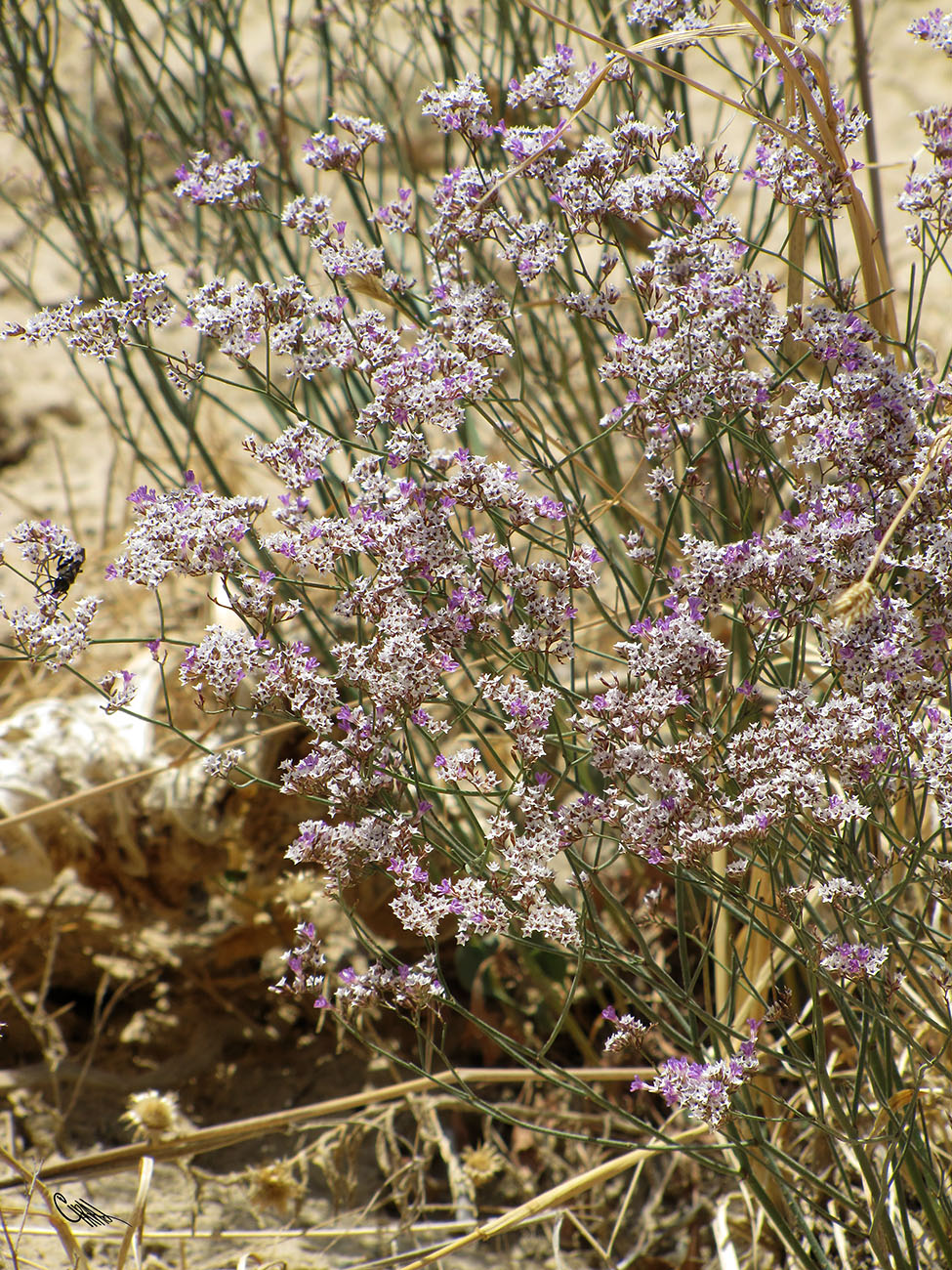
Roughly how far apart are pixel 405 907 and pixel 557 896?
0.23 metres

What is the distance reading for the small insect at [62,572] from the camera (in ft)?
4.80

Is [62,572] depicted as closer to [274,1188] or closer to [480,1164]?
[274,1188]

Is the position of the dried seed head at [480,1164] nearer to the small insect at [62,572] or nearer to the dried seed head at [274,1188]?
the dried seed head at [274,1188]

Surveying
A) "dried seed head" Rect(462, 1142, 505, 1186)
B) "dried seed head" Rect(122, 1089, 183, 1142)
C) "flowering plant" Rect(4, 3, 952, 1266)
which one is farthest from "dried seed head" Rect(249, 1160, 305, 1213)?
"flowering plant" Rect(4, 3, 952, 1266)

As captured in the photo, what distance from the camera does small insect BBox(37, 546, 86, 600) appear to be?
1463 mm

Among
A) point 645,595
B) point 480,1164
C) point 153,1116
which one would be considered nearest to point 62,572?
point 645,595

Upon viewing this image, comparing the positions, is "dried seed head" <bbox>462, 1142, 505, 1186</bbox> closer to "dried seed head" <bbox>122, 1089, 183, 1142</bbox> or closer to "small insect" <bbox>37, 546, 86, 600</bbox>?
"dried seed head" <bbox>122, 1089, 183, 1142</bbox>

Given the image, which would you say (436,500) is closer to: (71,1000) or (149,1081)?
(149,1081)

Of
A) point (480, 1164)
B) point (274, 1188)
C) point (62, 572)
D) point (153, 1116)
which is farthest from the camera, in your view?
point (480, 1164)

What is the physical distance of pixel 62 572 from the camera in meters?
1.48

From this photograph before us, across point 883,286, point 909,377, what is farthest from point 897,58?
point 909,377

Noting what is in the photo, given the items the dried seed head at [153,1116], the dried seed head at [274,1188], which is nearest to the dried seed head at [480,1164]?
the dried seed head at [274,1188]

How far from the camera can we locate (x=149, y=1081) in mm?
2615

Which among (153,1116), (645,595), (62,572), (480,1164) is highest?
(62,572)
